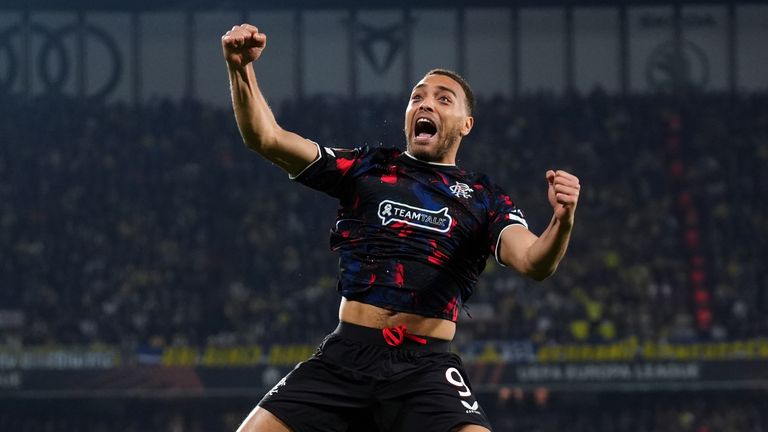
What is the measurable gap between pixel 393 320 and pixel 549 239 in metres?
0.91

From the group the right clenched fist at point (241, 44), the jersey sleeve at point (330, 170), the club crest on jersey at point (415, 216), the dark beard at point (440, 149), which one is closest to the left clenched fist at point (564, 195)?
the club crest on jersey at point (415, 216)

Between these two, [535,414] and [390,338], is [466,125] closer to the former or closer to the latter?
[390,338]

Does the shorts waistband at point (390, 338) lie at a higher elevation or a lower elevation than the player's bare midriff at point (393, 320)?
lower

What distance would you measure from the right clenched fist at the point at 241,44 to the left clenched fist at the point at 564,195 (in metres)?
1.38

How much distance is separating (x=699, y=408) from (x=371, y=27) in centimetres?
1467

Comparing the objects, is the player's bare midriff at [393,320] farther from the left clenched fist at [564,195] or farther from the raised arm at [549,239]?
the left clenched fist at [564,195]

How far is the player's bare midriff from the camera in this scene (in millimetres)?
5312

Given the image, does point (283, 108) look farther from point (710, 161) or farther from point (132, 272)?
point (710, 161)

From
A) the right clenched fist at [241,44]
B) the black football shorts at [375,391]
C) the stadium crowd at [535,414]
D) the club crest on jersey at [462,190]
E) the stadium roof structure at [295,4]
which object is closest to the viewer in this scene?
the right clenched fist at [241,44]

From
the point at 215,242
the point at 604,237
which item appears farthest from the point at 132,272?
the point at 604,237

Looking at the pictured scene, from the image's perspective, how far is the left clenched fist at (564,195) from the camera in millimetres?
4645

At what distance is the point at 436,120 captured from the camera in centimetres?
566

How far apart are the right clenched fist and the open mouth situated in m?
1.05

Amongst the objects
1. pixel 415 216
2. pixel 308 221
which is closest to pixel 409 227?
pixel 415 216
